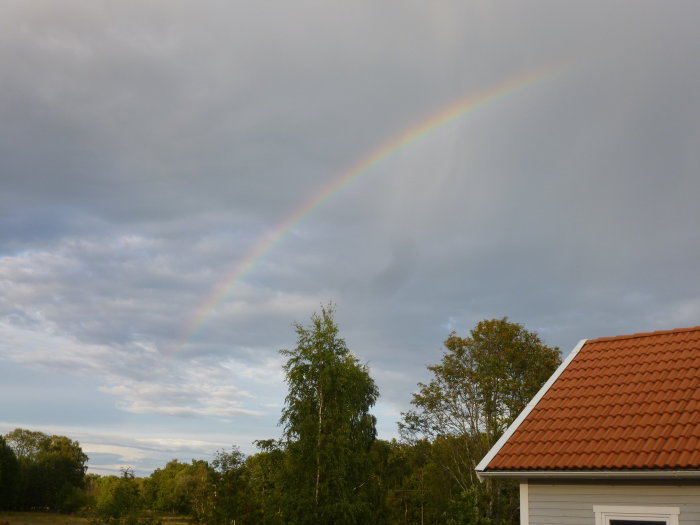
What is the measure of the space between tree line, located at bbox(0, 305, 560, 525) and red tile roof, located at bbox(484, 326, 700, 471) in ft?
14.4

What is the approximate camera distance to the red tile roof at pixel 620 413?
8.69 meters

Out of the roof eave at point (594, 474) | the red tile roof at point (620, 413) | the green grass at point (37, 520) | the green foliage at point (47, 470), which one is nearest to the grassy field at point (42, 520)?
the green grass at point (37, 520)

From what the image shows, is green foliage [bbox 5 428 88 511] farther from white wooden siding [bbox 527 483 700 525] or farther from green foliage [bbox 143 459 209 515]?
white wooden siding [bbox 527 483 700 525]

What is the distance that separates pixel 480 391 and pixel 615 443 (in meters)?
19.2

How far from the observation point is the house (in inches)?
332

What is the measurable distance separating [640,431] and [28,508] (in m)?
85.6

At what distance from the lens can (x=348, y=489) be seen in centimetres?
1961

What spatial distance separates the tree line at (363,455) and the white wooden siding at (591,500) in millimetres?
4437

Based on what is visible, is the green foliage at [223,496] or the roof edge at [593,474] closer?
the roof edge at [593,474]

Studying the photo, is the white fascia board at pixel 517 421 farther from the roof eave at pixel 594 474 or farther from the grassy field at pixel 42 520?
the grassy field at pixel 42 520

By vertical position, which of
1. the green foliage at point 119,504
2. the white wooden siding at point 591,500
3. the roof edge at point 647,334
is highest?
the roof edge at point 647,334

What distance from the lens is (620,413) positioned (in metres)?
9.87

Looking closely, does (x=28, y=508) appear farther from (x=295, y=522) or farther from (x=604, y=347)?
(x=604, y=347)

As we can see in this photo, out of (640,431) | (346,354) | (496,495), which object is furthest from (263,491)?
(640,431)
